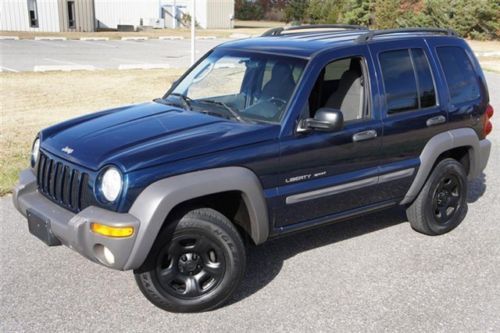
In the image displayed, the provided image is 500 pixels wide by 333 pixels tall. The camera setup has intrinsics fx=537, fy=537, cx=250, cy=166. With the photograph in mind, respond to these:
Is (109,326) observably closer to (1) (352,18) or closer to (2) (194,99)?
(2) (194,99)

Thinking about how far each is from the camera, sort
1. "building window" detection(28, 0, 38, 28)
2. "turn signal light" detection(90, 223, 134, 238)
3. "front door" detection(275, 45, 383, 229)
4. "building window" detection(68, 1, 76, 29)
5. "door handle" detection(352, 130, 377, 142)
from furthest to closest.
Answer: "building window" detection(68, 1, 76, 29)
"building window" detection(28, 0, 38, 28)
"door handle" detection(352, 130, 377, 142)
"front door" detection(275, 45, 383, 229)
"turn signal light" detection(90, 223, 134, 238)

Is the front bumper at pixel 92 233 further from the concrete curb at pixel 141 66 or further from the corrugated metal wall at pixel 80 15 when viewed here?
the corrugated metal wall at pixel 80 15

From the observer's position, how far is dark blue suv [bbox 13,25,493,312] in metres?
3.39

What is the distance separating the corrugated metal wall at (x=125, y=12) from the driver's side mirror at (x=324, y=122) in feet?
129

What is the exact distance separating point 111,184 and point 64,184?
505 millimetres

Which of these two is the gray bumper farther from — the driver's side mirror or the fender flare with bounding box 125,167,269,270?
the fender flare with bounding box 125,167,269,270

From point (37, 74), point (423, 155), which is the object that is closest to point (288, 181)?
point (423, 155)

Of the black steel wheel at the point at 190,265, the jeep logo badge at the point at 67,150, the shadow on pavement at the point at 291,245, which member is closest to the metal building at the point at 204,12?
the shadow on pavement at the point at 291,245

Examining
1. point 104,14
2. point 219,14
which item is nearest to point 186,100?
point 104,14

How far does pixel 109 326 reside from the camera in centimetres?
346

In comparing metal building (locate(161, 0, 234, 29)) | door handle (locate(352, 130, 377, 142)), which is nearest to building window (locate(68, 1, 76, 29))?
metal building (locate(161, 0, 234, 29))

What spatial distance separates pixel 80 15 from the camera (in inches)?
1433

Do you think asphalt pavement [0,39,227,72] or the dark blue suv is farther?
asphalt pavement [0,39,227,72]

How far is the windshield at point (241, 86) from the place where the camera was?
410 centimetres
